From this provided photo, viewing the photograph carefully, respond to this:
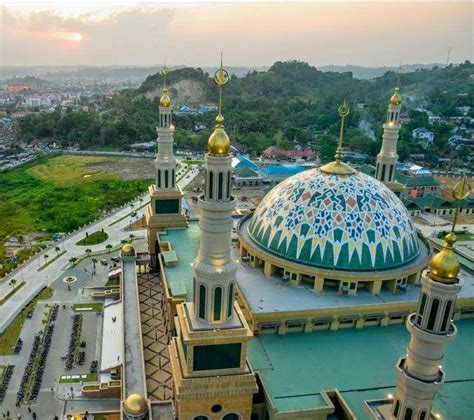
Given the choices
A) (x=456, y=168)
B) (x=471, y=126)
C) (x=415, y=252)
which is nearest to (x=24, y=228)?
(x=415, y=252)

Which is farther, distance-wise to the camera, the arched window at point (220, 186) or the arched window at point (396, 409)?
the arched window at point (220, 186)

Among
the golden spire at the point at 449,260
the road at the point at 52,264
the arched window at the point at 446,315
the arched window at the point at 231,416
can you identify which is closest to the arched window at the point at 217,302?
the arched window at the point at 231,416

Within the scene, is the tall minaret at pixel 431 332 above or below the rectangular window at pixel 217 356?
above

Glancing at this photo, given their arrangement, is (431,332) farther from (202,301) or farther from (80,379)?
(80,379)

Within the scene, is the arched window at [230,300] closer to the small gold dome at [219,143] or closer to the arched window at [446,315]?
the small gold dome at [219,143]

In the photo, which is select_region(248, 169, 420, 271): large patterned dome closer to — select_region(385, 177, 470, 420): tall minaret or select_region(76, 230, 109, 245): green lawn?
select_region(385, 177, 470, 420): tall minaret

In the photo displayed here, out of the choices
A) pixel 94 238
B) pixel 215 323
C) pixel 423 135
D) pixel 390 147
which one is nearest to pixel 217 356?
pixel 215 323

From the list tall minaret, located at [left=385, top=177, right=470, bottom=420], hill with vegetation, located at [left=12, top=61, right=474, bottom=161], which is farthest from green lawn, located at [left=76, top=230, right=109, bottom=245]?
hill with vegetation, located at [left=12, top=61, right=474, bottom=161]
